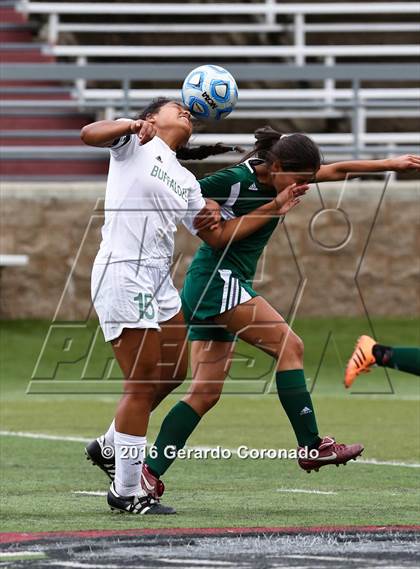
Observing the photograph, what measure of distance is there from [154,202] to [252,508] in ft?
5.38

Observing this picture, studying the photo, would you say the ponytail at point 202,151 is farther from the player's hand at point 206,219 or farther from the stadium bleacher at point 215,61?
the stadium bleacher at point 215,61

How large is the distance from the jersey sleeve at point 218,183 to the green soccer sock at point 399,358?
1.28 m

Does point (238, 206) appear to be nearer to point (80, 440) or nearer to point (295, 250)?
point (80, 440)

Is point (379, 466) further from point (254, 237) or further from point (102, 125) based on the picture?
point (102, 125)

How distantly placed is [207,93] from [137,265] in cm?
127

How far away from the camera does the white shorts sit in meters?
6.83

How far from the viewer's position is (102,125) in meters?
6.59

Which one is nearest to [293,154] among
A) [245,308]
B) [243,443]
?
[245,308]

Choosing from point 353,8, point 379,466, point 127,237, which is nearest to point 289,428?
point 379,466

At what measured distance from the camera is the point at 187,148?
746cm

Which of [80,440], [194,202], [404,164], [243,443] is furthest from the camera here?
[80,440]

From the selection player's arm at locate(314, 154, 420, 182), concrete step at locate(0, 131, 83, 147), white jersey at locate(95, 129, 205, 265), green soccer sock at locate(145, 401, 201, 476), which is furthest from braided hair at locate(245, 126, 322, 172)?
concrete step at locate(0, 131, 83, 147)

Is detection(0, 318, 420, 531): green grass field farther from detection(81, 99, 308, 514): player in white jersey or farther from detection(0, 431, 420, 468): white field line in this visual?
detection(81, 99, 308, 514): player in white jersey

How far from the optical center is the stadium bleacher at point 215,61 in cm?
1762
